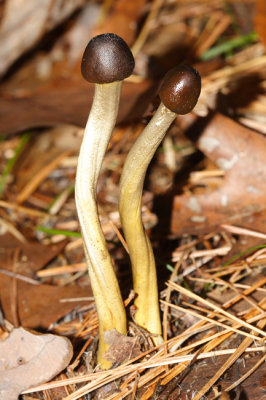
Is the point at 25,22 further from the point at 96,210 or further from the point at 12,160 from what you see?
the point at 96,210

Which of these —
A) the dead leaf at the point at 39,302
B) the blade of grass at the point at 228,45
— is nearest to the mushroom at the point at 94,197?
the dead leaf at the point at 39,302

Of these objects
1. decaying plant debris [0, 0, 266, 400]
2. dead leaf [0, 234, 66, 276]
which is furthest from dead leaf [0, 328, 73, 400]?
dead leaf [0, 234, 66, 276]

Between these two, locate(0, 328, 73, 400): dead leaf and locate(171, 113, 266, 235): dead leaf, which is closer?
locate(0, 328, 73, 400): dead leaf

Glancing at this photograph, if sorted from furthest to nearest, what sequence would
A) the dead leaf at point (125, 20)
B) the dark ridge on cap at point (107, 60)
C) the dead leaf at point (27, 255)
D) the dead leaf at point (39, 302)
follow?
the dead leaf at point (125, 20)
the dead leaf at point (27, 255)
the dead leaf at point (39, 302)
the dark ridge on cap at point (107, 60)

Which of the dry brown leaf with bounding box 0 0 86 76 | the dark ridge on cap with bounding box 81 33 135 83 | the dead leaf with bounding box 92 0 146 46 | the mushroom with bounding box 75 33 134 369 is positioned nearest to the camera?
the dark ridge on cap with bounding box 81 33 135 83

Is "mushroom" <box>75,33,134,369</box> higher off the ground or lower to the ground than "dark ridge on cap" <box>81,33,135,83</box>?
lower

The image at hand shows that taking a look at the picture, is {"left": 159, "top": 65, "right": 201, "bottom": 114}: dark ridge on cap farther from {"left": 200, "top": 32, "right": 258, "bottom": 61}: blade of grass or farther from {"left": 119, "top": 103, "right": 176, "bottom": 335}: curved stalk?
{"left": 200, "top": 32, "right": 258, "bottom": 61}: blade of grass

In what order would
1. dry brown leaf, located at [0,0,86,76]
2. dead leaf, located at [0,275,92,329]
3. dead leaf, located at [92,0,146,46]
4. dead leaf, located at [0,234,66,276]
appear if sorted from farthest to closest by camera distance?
dead leaf, located at [92,0,146,46], dry brown leaf, located at [0,0,86,76], dead leaf, located at [0,234,66,276], dead leaf, located at [0,275,92,329]

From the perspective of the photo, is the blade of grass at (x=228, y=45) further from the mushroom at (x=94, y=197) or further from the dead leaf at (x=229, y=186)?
the mushroom at (x=94, y=197)
